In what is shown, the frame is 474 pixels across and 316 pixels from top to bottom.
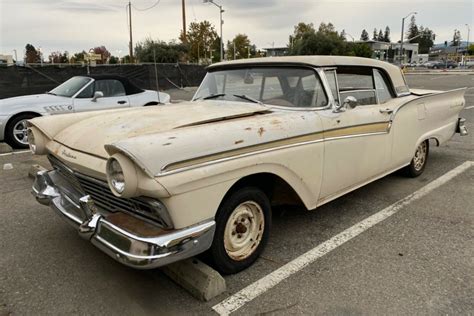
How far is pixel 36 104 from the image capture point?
7.68 metres

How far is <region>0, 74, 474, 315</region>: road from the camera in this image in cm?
265

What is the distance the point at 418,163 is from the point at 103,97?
20.2 ft

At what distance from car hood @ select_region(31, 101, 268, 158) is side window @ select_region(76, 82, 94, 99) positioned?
14.9 feet

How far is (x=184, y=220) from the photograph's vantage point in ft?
7.96

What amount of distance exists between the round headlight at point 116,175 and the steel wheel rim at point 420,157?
422 centimetres

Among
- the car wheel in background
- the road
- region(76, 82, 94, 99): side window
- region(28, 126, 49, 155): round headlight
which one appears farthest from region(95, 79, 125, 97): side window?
region(28, 126, 49, 155): round headlight

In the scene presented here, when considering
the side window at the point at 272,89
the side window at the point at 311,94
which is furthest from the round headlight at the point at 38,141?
the side window at the point at 311,94

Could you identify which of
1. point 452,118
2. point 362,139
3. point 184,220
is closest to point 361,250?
point 362,139

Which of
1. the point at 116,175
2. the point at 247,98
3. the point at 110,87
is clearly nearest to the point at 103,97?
the point at 110,87

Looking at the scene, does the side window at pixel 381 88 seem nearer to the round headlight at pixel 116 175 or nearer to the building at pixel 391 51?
the round headlight at pixel 116 175

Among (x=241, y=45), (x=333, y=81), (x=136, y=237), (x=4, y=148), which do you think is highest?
(x=241, y=45)

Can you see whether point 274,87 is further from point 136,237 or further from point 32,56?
point 32,56

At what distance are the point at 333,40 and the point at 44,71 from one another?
2136 inches

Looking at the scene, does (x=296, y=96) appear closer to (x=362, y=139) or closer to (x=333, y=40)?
(x=362, y=139)
